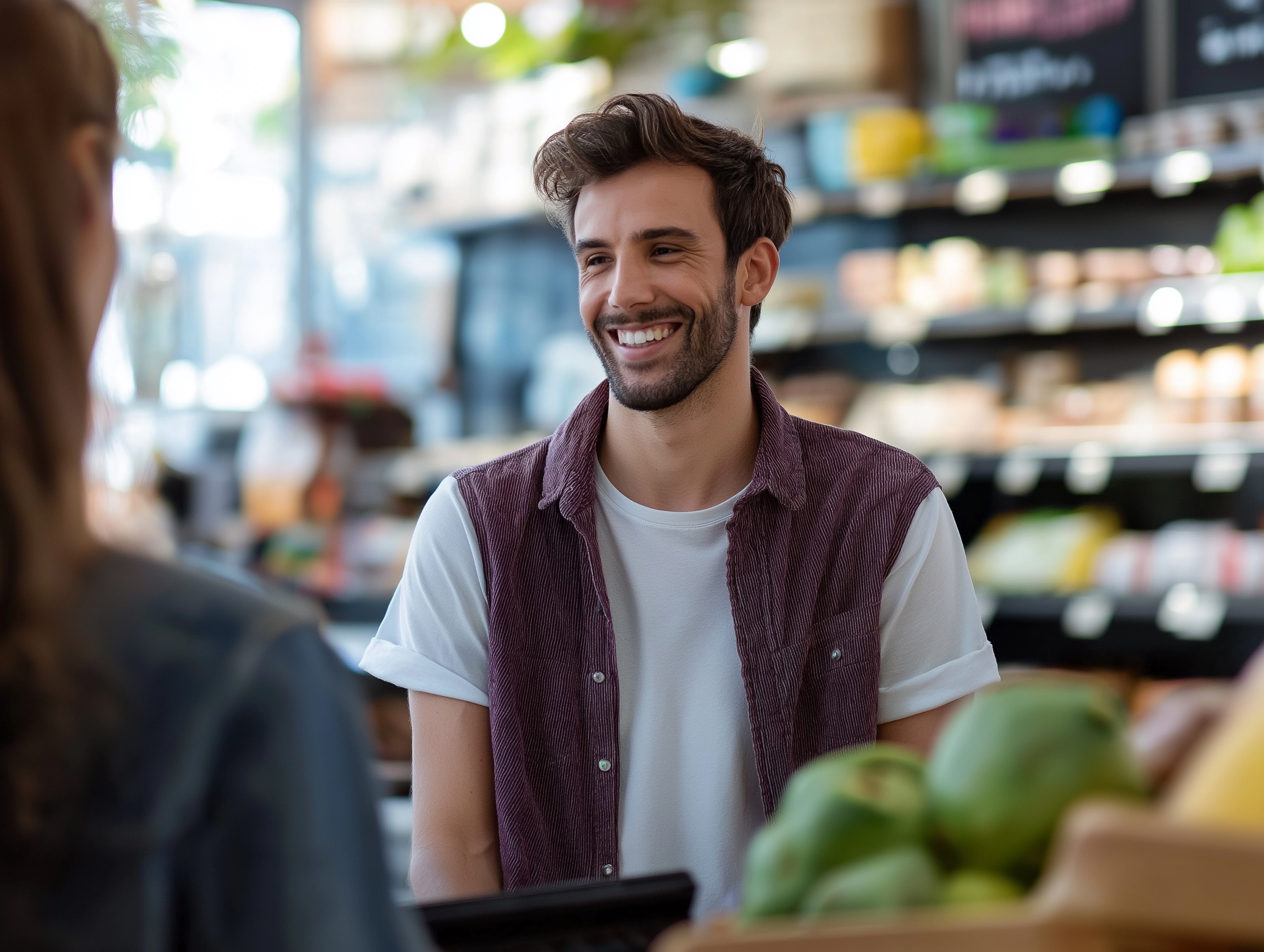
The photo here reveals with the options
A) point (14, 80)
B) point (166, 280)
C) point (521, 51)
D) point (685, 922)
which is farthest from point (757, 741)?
point (166, 280)

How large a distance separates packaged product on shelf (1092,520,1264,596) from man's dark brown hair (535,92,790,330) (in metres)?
2.29

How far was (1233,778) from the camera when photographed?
2.05 feet

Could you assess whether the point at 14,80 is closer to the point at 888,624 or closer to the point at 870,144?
the point at 888,624

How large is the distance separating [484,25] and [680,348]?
411cm

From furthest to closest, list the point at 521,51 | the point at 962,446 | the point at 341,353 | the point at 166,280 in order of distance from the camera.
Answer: the point at 341,353, the point at 166,280, the point at 521,51, the point at 962,446

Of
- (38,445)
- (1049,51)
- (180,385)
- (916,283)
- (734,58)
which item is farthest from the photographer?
(180,385)

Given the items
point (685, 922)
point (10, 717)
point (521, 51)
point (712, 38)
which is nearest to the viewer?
point (10, 717)

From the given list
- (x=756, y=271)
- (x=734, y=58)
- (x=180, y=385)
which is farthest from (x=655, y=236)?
(x=180, y=385)

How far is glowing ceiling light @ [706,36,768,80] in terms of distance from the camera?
4996 millimetres

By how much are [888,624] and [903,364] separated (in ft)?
10.5

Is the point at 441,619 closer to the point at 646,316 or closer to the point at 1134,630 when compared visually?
the point at 646,316

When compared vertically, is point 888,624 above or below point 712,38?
below

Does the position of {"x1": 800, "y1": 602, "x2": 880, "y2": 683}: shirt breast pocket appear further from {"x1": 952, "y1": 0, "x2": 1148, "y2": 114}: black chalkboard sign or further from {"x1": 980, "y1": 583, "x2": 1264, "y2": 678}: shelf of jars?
{"x1": 952, "y1": 0, "x2": 1148, "y2": 114}: black chalkboard sign

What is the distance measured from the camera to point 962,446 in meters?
4.30
